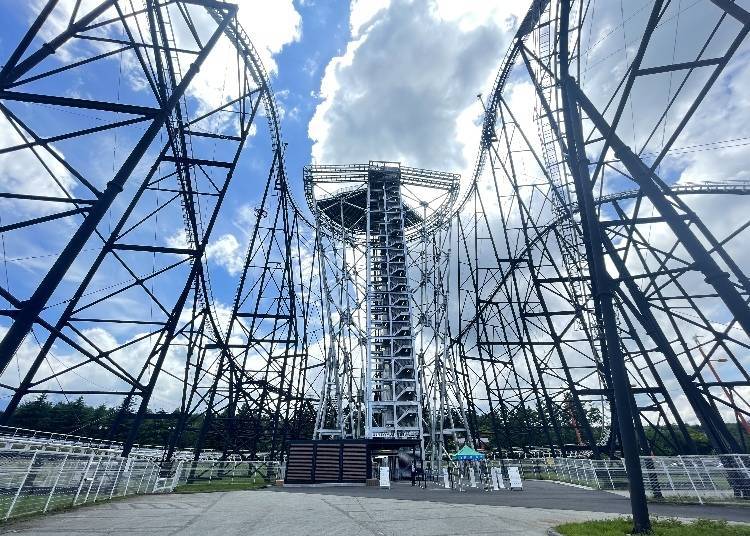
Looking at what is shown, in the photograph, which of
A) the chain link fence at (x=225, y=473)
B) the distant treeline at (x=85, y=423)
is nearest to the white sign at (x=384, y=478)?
the chain link fence at (x=225, y=473)

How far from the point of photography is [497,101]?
2166 cm

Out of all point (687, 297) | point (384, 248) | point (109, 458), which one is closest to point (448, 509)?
point (109, 458)

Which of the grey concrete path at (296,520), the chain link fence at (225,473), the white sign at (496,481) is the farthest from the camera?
the chain link fence at (225,473)

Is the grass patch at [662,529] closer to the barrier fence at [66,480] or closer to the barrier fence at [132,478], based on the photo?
the barrier fence at [132,478]

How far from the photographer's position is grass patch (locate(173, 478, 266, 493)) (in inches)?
659

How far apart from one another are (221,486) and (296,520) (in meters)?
12.2

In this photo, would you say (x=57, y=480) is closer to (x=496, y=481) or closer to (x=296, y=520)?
(x=296, y=520)

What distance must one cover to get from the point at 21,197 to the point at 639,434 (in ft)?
67.3

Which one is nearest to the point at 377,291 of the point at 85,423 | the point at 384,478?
the point at 384,478

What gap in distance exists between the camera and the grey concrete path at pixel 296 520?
6.64m

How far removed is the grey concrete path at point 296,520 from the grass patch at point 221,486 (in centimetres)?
645

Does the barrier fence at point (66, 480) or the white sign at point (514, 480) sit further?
the white sign at point (514, 480)

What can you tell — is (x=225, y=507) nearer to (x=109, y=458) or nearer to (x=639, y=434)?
(x=109, y=458)

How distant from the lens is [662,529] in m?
6.22
